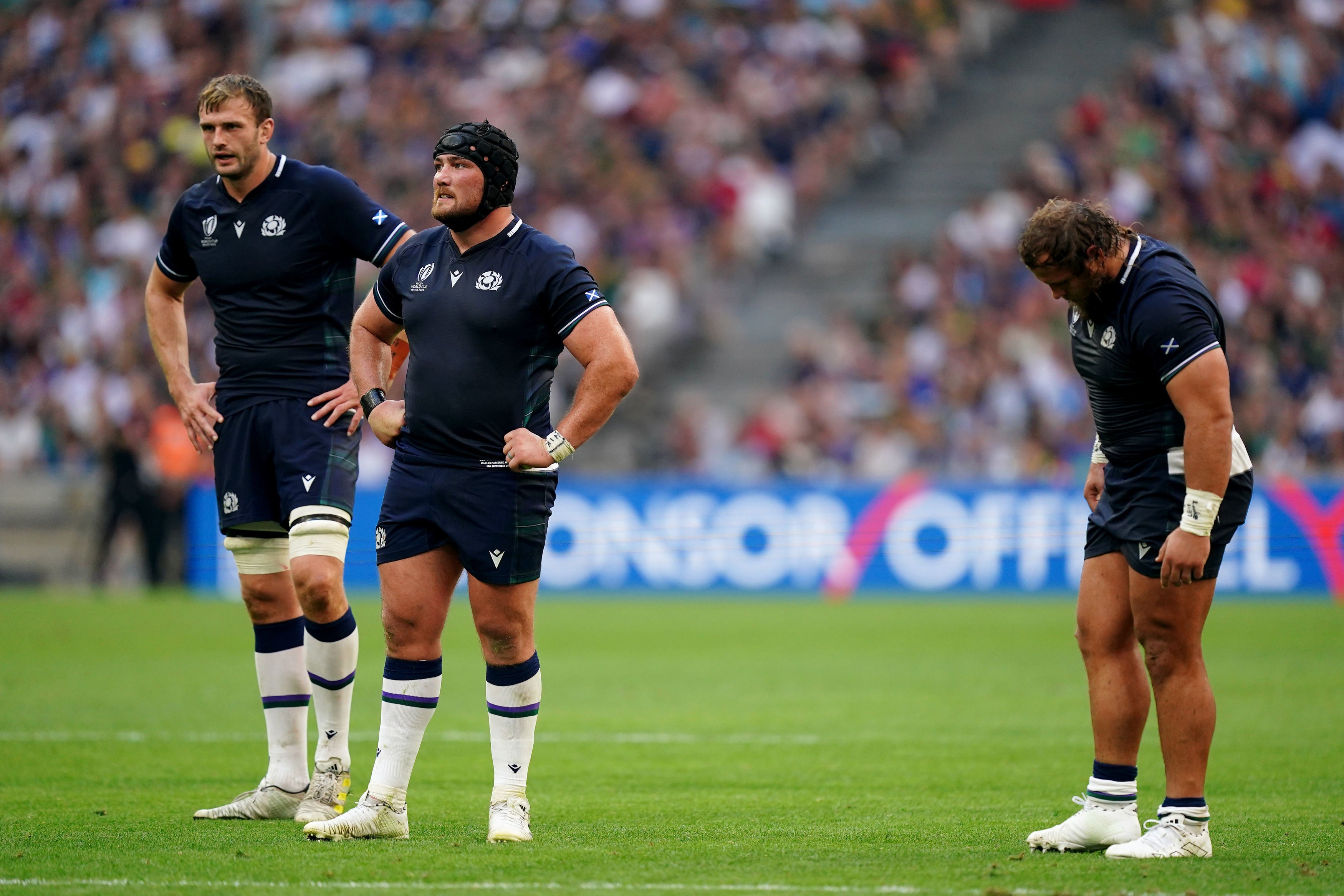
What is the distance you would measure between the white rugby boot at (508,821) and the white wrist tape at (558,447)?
1.32 m

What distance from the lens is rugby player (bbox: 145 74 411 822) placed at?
718 centimetres

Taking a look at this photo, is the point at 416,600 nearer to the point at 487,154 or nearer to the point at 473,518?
the point at 473,518

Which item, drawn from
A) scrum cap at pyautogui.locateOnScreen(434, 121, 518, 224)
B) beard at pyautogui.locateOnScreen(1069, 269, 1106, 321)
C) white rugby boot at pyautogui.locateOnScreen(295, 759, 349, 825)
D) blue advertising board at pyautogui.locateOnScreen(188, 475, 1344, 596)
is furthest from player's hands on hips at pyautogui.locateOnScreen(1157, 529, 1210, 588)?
blue advertising board at pyautogui.locateOnScreen(188, 475, 1344, 596)

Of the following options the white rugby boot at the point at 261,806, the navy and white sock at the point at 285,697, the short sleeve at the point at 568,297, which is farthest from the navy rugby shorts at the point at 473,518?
the white rugby boot at the point at 261,806

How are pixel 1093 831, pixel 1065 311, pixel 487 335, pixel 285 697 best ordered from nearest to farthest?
1. pixel 1093 831
2. pixel 487 335
3. pixel 285 697
4. pixel 1065 311

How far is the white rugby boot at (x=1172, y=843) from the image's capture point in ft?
20.3

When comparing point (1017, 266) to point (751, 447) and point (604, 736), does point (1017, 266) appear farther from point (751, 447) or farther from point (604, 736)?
point (604, 736)

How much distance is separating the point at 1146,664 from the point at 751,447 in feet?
57.6

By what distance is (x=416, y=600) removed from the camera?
6531mm

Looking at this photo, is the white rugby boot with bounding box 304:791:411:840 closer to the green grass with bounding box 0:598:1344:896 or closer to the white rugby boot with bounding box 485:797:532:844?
the green grass with bounding box 0:598:1344:896

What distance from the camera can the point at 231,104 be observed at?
23.7 ft

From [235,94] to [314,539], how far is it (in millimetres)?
1910

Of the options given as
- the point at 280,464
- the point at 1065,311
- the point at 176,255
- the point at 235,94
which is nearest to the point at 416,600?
the point at 280,464

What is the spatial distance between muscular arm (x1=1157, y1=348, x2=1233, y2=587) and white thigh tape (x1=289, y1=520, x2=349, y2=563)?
3279 millimetres
